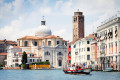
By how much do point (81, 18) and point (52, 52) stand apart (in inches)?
632

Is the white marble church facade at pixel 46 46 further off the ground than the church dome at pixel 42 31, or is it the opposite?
the church dome at pixel 42 31

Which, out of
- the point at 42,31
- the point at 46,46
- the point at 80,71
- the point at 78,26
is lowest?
the point at 80,71

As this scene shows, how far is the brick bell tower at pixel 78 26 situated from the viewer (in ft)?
398

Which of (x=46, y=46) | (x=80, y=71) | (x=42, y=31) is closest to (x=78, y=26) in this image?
(x=46, y=46)

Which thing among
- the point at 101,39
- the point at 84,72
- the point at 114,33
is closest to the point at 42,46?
→ the point at 101,39

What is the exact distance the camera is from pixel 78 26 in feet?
399

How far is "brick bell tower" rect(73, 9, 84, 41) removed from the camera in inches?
4776

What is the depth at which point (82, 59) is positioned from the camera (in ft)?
309

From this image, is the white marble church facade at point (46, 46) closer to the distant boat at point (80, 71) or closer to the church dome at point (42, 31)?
the church dome at point (42, 31)

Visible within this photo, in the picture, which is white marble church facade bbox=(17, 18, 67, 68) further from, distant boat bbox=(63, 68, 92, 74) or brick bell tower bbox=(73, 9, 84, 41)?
distant boat bbox=(63, 68, 92, 74)

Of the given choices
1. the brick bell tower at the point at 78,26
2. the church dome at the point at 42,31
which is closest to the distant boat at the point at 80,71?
the brick bell tower at the point at 78,26

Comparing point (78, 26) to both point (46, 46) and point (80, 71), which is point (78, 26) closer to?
point (46, 46)

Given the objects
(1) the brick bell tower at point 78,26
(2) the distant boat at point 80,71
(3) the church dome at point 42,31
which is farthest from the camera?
(3) the church dome at point 42,31

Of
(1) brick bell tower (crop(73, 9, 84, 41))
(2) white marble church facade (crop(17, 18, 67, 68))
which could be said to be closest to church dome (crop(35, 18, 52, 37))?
(2) white marble church facade (crop(17, 18, 67, 68))
